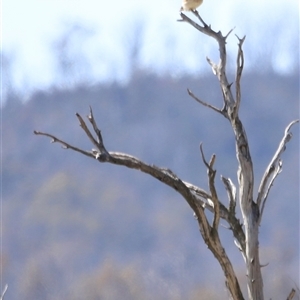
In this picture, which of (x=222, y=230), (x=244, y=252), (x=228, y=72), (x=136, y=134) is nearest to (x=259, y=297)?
(x=244, y=252)

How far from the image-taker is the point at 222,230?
86.3 inches

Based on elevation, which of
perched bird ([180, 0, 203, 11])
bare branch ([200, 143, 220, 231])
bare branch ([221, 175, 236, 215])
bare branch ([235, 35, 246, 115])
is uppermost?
perched bird ([180, 0, 203, 11])

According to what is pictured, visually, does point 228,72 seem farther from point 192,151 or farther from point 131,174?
point 131,174

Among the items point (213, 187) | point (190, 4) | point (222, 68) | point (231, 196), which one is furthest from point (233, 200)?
point (190, 4)

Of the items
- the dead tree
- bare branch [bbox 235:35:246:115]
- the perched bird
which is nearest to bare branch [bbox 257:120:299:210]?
the dead tree

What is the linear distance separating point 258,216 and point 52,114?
156cm

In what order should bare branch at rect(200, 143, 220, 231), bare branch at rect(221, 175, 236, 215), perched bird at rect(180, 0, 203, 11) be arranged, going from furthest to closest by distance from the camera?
perched bird at rect(180, 0, 203, 11) → bare branch at rect(221, 175, 236, 215) → bare branch at rect(200, 143, 220, 231)

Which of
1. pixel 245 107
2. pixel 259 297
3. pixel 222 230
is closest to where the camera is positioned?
pixel 259 297

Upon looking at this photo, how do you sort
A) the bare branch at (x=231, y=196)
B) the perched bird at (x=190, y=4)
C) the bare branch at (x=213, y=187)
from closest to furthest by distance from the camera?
the bare branch at (x=213, y=187), the bare branch at (x=231, y=196), the perched bird at (x=190, y=4)

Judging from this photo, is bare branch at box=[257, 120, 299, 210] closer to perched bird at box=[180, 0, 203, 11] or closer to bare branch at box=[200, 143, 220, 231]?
bare branch at box=[200, 143, 220, 231]

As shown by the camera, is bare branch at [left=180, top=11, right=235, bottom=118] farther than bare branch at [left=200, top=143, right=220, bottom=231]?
Yes

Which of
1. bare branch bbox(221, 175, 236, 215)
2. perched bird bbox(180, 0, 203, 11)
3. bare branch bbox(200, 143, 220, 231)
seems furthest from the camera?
perched bird bbox(180, 0, 203, 11)

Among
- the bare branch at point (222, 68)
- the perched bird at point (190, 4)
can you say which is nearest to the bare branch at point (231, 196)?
the bare branch at point (222, 68)

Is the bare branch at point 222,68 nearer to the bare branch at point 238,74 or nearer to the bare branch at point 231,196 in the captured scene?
the bare branch at point 238,74
